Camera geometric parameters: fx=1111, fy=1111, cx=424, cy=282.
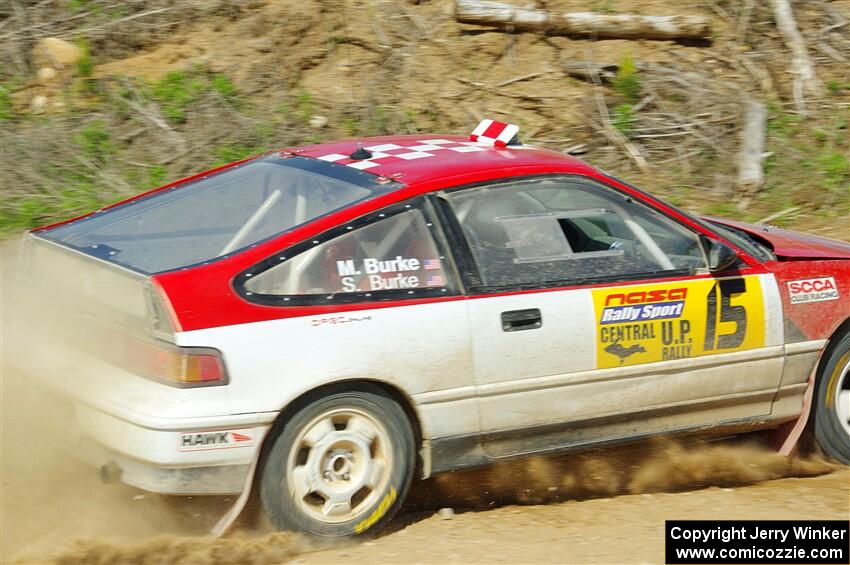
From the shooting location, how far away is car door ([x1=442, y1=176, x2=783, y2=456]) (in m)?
4.53

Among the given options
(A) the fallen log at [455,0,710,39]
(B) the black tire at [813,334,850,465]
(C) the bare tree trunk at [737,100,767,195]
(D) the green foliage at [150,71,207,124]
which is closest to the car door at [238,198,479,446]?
(B) the black tire at [813,334,850,465]

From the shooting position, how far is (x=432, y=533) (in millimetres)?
4523

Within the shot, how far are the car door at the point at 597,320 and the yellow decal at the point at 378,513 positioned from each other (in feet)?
1.55

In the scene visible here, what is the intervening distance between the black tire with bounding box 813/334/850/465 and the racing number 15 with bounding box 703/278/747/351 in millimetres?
606

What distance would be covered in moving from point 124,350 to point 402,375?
1.04m

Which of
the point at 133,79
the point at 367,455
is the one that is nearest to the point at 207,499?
the point at 367,455

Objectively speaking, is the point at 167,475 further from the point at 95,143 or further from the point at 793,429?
the point at 95,143

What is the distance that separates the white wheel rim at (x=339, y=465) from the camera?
417 cm

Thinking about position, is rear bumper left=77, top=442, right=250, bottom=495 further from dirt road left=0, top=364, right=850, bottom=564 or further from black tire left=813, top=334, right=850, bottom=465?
black tire left=813, top=334, right=850, bottom=465

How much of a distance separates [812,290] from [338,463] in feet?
7.98

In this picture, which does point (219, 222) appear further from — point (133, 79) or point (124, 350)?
point (133, 79)

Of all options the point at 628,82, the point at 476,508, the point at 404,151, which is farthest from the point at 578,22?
the point at 476,508

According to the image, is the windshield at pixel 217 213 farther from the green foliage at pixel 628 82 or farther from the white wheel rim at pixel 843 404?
the green foliage at pixel 628 82

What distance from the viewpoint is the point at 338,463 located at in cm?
425
